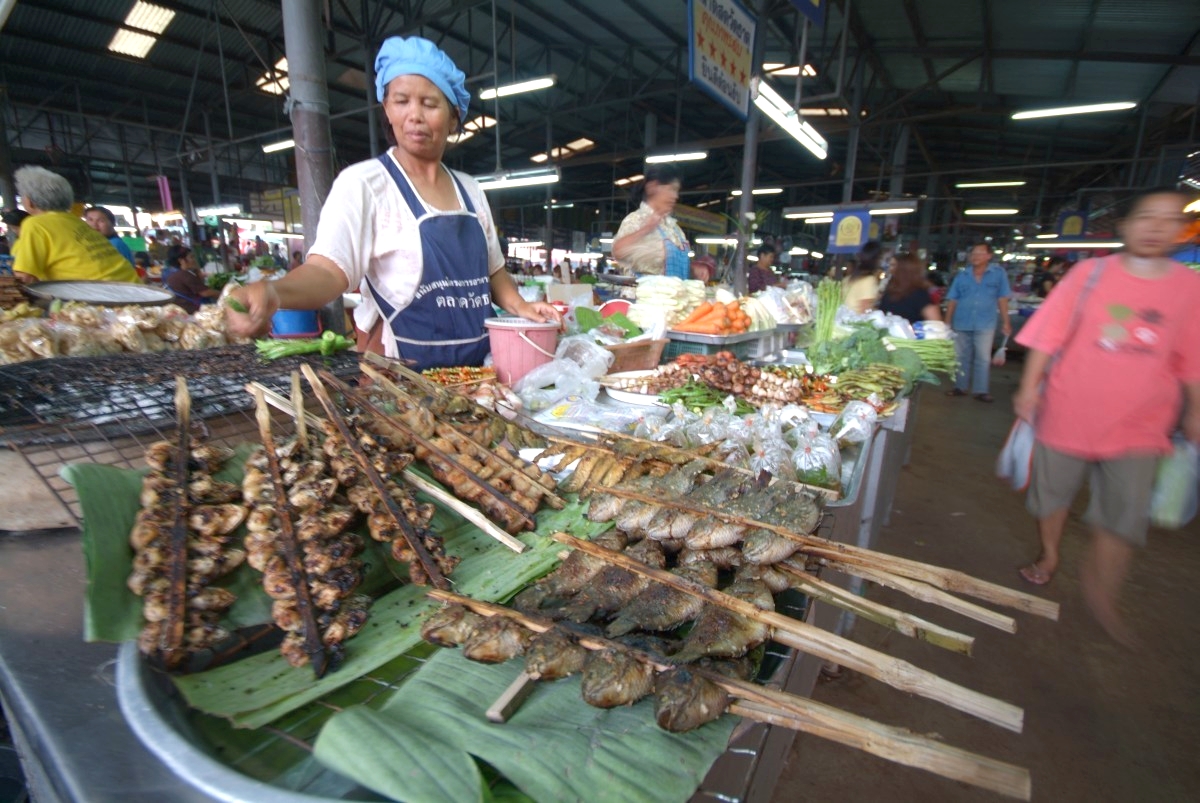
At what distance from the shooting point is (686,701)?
3.37 ft

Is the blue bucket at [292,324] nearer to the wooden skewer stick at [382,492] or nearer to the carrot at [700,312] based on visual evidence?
the wooden skewer stick at [382,492]

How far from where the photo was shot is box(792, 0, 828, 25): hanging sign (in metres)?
6.37

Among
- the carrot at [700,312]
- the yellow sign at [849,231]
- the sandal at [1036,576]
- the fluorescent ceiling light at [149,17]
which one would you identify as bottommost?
the sandal at [1036,576]

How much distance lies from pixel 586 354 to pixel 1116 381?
3.33 m

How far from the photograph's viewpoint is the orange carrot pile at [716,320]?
4148 mm

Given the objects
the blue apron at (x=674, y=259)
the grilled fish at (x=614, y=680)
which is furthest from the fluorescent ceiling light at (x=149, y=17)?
the grilled fish at (x=614, y=680)

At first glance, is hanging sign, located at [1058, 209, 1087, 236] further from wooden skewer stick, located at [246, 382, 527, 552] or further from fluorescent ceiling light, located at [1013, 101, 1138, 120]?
wooden skewer stick, located at [246, 382, 527, 552]

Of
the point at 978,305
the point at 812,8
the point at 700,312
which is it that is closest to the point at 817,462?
the point at 700,312

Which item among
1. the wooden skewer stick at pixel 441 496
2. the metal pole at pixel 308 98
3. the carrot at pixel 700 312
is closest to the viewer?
the wooden skewer stick at pixel 441 496

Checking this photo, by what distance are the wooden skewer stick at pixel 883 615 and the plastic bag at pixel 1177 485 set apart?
3505 millimetres

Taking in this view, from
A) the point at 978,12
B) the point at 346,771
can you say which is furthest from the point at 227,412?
the point at 978,12

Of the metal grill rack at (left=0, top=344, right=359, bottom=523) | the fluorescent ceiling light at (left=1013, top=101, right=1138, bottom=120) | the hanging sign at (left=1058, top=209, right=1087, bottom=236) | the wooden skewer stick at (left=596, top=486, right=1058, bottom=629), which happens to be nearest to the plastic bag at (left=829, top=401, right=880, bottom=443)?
the wooden skewer stick at (left=596, top=486, right=1058, bottom=629)

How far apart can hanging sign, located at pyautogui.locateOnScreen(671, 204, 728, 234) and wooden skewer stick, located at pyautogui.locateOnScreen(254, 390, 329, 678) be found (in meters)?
20.2

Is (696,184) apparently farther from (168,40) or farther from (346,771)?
(346,771)
